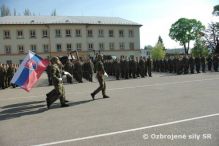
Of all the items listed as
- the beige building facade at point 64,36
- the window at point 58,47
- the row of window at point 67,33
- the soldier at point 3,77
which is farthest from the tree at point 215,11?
the soldier at point 3,77

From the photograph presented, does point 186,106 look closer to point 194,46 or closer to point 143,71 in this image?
point 143,71

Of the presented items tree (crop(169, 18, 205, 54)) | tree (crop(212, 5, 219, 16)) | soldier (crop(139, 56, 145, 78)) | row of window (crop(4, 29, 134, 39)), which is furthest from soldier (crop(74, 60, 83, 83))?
tree (crop(169, 18, 205, 54))

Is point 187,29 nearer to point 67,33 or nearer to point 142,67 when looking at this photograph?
point 67,33

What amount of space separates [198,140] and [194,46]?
91.2 m

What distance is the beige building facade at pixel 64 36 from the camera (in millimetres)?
76812

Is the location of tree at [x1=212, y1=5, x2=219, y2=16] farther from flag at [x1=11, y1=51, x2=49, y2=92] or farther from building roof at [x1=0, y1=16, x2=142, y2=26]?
flag at [x1=11, y1=51, x2=49, y2=92]

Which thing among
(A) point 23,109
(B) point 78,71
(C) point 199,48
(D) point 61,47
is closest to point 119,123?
(A) point 23,109

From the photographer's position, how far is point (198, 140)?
718 centimetres

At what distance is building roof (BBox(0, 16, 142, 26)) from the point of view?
253 ft

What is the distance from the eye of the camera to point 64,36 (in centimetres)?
8012

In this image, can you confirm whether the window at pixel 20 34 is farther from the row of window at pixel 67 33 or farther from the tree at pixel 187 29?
the tree at pixel 187 29

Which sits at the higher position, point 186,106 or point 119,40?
point 119,40

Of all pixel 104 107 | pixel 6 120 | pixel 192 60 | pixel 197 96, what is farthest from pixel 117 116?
pixel 192 60

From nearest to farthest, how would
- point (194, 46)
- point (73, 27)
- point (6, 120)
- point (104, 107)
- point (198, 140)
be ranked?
point (198, 140) < point (6, 120) < point (104, 107) < point (73, 27) < point (194, 46)
